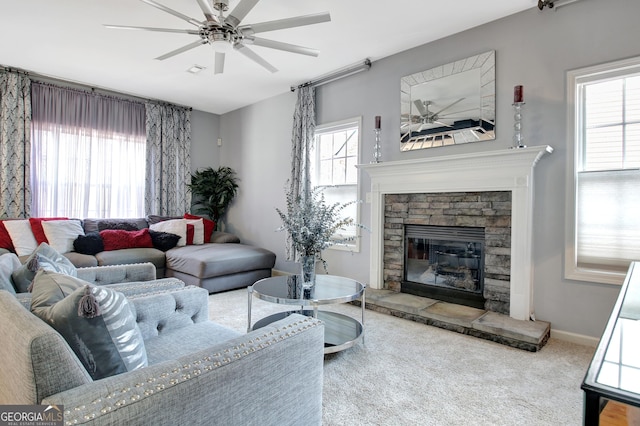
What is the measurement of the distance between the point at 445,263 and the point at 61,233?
4.46m

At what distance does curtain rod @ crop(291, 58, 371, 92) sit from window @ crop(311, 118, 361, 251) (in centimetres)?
57

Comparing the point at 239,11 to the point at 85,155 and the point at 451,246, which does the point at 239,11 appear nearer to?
the point at 451,246

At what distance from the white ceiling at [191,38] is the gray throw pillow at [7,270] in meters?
2.24

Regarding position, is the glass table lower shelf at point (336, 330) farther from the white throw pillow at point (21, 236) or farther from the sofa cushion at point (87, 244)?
the white throw pillow at point (21, 236)

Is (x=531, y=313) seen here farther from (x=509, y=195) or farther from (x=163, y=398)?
(x=163, y=398)

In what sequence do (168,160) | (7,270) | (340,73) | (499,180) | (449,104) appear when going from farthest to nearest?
1. (168,160)
2. (340,73)
3. (449,104)
4. (499,180)
5. (7,270)

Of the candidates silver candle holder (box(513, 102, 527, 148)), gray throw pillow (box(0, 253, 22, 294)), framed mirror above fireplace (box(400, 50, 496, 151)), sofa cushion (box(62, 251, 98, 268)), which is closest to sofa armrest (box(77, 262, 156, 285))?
gray throw pillow (box(0, 253, 22, 294))

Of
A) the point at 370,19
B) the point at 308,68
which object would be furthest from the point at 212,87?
Answer: the point at 370,19

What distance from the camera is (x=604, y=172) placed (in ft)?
8.75

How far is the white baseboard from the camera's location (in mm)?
2632

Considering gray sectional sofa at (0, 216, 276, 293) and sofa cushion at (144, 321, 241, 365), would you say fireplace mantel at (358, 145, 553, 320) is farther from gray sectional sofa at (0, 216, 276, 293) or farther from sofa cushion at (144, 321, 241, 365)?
sofa cushion at (144, 321, 241, 365)

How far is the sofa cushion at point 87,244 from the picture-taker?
4.13 m

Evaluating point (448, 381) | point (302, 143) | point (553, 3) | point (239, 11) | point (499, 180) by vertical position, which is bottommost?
point (448, 381)

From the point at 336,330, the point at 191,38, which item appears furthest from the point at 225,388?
the point at 191,38
